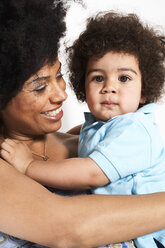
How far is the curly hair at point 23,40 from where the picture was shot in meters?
1.37

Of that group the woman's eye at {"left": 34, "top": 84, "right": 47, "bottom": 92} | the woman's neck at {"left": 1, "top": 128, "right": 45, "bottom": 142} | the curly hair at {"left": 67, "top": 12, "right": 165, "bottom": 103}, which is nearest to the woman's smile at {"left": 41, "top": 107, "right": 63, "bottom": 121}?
the woman's eye at {"left": 34, "top": 84, "right": 47, "bottom": 92}

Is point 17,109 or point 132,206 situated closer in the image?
point 132,206

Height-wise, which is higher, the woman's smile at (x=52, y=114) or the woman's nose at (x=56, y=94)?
the woman's nose at (x=56, y=94)

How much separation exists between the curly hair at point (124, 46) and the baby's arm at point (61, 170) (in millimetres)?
582

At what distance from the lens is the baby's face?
5.65 ft

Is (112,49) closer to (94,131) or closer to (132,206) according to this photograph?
(94,131)

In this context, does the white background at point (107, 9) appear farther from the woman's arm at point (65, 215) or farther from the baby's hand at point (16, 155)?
the woman's arm at point (65, 215)

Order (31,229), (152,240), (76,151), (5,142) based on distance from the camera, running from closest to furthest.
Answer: (31,229), (152,240), (5,142), (76,151)

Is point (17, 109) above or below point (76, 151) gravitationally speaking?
above

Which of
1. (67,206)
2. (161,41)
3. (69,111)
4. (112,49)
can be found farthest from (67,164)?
(69,111)

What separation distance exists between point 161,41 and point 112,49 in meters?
0.46

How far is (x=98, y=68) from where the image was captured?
69.9 inches

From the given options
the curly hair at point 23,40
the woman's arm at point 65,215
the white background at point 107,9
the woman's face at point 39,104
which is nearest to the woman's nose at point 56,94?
the woman's face at point 39,104

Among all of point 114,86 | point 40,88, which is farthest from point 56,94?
point 114,86
